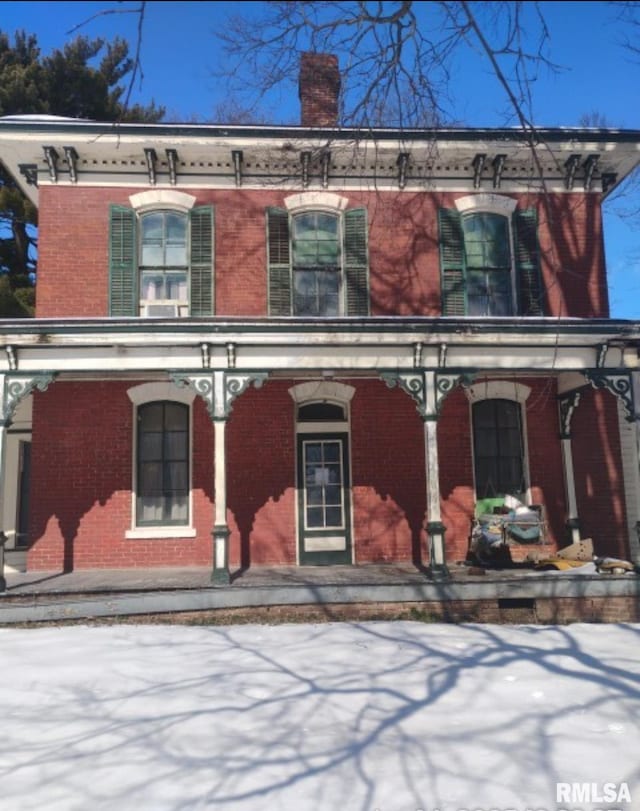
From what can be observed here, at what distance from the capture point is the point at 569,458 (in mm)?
10859

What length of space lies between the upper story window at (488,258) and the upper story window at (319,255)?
1.46m

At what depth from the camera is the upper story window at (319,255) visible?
11.2 meters

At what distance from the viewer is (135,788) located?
4.06 metres

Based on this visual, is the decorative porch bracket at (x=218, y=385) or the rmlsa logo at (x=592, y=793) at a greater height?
the decorative porch bracket at (x=218, y=385)

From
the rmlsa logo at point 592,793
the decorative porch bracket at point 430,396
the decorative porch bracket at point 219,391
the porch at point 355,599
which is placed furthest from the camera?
the decorative porch bracket at point 430,396

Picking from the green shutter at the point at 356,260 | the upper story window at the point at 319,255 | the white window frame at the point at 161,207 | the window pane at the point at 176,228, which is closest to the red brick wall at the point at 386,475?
the green shutter at the point at 356,260

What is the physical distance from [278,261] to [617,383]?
18.4 feet

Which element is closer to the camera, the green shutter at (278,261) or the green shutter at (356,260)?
the green shutter at (278,261)

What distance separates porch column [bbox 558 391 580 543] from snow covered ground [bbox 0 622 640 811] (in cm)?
310

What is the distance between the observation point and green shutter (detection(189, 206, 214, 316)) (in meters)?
10.9

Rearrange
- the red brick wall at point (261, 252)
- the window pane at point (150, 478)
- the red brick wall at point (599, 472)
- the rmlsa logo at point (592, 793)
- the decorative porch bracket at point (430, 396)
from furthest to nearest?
the red brick wall at point (599, 472) < the red brick wall at point (261, 252) < the window pane at point (150, 478) < the decorative porch bracket at point (430, 396) < the rmlsa logo at point (592, 793)

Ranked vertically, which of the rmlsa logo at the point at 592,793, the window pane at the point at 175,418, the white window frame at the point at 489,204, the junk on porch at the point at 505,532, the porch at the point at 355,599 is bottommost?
the rmlsa logo at the point at 592,793

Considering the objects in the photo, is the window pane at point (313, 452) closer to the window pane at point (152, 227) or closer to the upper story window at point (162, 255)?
the upper story window at point (162, 255)

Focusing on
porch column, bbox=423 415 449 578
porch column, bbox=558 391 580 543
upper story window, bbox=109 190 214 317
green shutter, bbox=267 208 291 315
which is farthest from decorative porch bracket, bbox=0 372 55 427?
porch column, bbox=558 391 580 543
